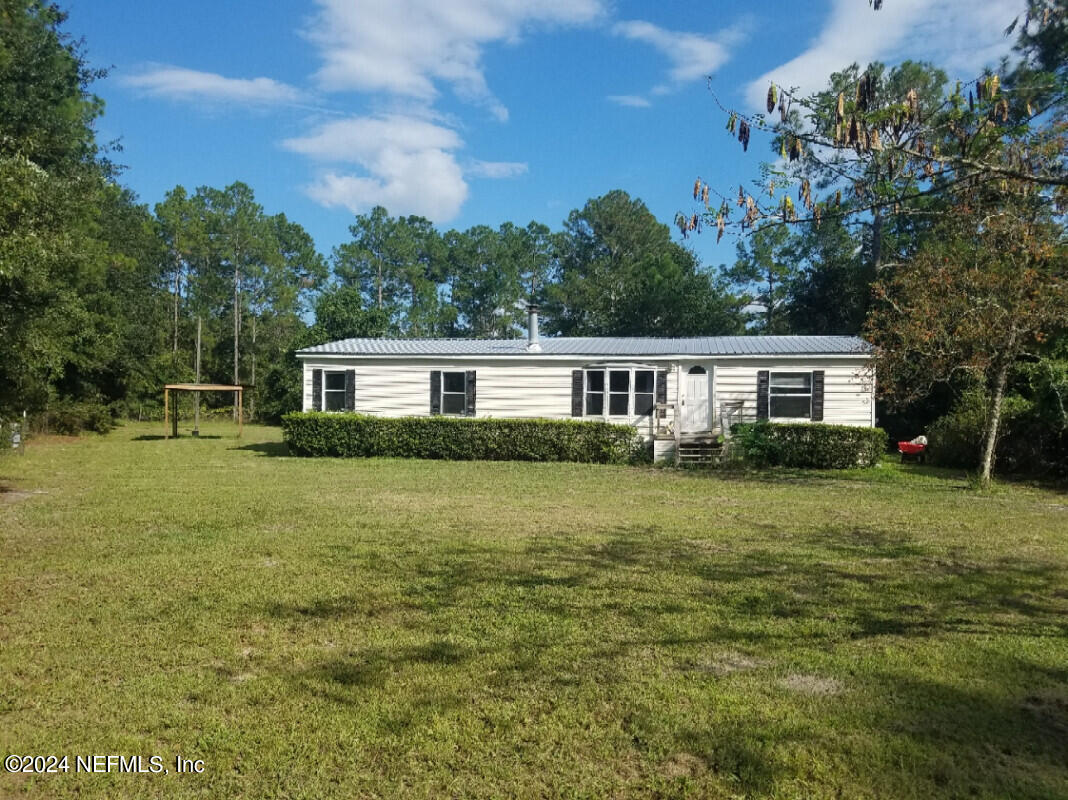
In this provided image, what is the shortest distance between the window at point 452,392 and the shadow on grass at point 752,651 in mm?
11100

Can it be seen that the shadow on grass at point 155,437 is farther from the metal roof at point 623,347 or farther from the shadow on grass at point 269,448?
the metal roof at point 623,347

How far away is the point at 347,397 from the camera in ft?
59.3

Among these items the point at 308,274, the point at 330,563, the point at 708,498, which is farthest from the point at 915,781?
the point at 308,274

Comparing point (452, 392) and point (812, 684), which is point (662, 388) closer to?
point (452, 392)

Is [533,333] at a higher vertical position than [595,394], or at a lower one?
higher

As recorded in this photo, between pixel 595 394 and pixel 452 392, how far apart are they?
3583 millimetres

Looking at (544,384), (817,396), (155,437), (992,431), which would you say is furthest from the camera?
(155,437)

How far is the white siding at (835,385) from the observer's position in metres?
16.2

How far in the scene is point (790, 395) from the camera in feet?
54.2

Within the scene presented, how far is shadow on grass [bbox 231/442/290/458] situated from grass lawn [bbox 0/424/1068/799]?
343 inches

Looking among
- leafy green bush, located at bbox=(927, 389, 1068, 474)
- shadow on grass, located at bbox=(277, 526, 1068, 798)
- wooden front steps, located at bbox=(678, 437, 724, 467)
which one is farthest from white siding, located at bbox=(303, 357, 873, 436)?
shadow on grass, located at bbox=(277, 526, 1068, 798)

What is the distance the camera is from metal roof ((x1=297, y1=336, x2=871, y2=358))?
16484mm

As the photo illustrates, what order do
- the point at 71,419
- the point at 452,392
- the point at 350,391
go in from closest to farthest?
the point at 452,392 → the point at 350,391 → the point at 71,419

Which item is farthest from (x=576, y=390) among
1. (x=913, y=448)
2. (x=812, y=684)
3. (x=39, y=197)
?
(x=812, y=684)
